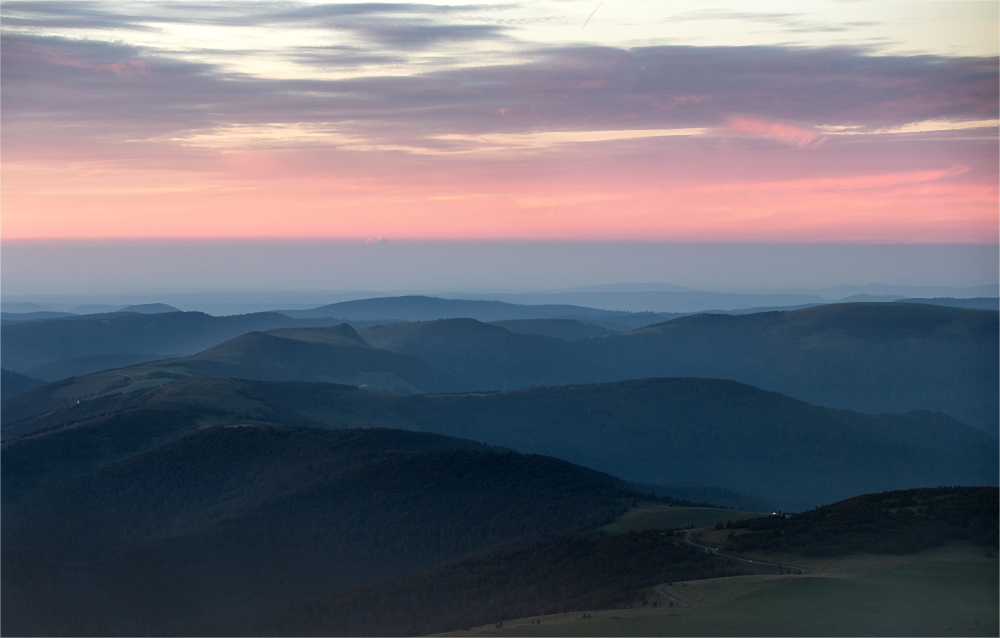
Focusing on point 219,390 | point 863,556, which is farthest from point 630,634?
point 219,390

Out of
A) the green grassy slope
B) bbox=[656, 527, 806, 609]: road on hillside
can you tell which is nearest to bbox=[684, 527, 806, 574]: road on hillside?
bbox=[656, 527, 806, 609]: road on hillside

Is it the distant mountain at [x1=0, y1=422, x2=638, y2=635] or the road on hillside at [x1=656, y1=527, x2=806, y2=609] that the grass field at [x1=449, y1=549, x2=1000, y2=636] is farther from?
the distant mountain at [x1=0, y1=422, x2=638, y2=635]

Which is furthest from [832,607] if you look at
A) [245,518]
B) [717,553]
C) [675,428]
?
[675,428]

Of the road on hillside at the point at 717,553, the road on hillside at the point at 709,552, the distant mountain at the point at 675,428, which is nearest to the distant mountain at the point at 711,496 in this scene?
the distant mountain at the point at 675,428

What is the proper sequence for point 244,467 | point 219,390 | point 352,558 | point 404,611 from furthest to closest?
point 219,390
point 244,467
point 352,558
point 404,611

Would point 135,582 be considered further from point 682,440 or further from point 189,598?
point 682,440

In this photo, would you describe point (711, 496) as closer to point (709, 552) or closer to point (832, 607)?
point (709, 552)
